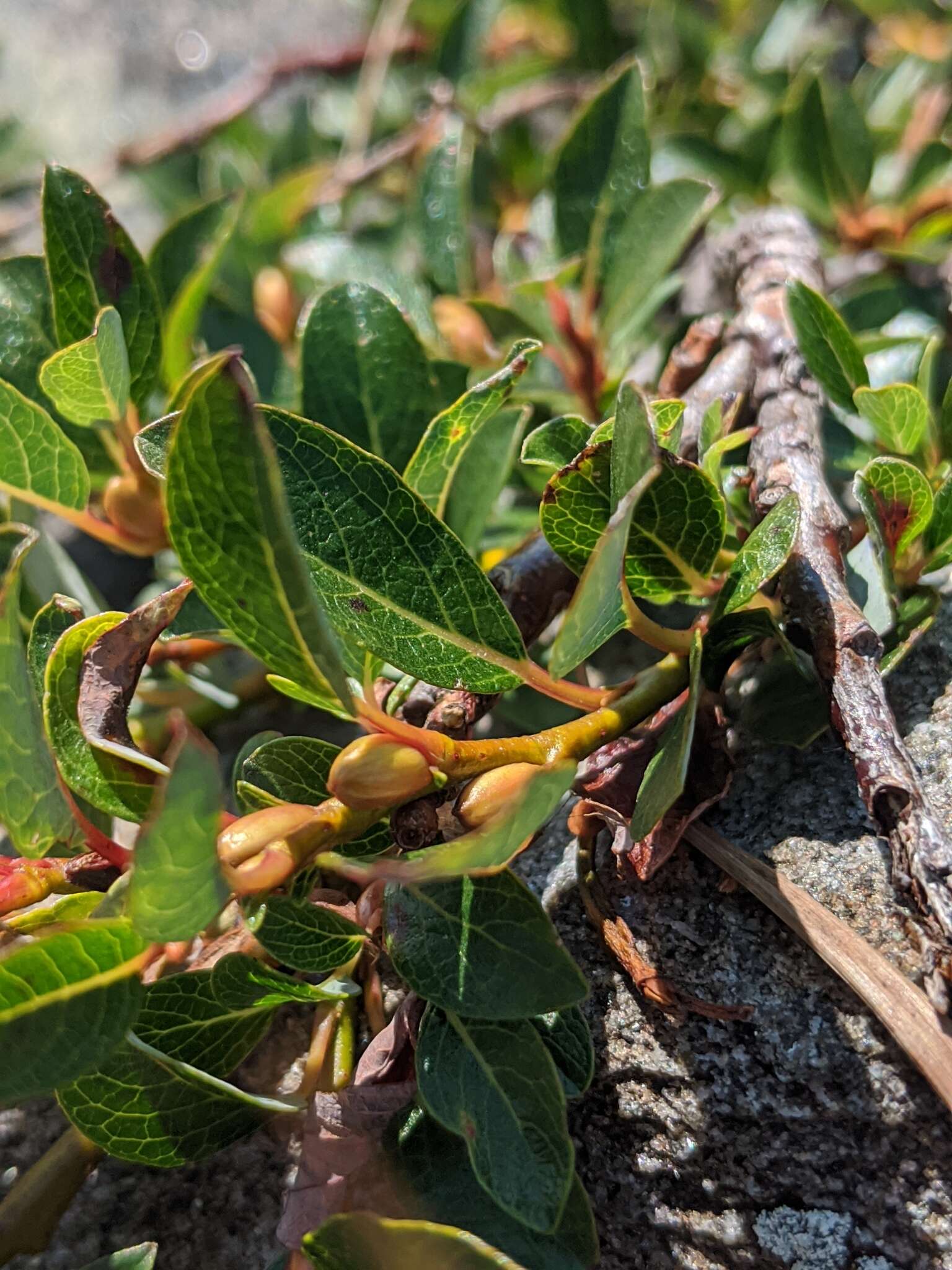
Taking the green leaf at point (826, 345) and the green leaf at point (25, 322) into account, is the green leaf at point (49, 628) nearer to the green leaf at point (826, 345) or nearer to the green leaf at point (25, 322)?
the green leaf at point (25, 322)

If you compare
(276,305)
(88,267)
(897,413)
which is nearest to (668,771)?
(897,413)

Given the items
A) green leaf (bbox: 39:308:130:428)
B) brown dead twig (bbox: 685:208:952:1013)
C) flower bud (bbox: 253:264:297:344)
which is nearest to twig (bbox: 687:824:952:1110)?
brown dead twig (bbox: 685:208:952:1013)

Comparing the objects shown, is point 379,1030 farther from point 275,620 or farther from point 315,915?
point 275,620

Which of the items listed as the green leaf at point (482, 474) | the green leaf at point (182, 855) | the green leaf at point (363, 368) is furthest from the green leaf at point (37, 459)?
the green leaf at point (182, 855)

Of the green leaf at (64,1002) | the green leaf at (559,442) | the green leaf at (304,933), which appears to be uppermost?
the green leaf at (559,442)

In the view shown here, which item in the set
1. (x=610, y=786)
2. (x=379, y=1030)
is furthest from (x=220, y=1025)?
(x=610, y=786)

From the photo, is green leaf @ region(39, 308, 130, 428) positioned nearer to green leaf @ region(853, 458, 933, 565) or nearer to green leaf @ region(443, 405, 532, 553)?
green leaf @ region(443, 405, 532, 553)
